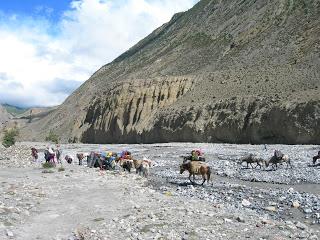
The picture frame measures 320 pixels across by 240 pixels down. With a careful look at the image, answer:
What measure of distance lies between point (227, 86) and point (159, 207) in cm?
5975

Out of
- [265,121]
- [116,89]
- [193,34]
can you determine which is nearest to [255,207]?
[265,121]

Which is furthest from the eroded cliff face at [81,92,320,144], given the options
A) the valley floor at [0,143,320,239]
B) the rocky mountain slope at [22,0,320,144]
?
the valley floor at [0,143,320,239]

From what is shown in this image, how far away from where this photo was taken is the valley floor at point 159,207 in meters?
14.9

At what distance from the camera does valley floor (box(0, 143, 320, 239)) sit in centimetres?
1495

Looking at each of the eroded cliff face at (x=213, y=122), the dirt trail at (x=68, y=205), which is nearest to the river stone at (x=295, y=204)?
the dirt trail at (x=68, y=205)

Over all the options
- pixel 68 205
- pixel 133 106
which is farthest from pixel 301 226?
pixel 133 106

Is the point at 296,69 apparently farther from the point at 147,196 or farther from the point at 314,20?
the point at 147,196

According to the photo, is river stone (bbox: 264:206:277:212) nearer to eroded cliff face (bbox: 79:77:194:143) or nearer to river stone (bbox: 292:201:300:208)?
river stone (bbox: 292:201:300:208)

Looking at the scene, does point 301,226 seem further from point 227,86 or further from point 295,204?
point 227,86

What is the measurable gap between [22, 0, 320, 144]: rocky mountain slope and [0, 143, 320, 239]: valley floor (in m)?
30.2

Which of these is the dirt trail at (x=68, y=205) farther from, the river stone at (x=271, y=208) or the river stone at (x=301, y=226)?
the river stone at (x=301, y=226)

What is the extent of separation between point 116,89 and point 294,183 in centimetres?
7915

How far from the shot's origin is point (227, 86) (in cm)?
7681

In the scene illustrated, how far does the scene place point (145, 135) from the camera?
85688 mm
